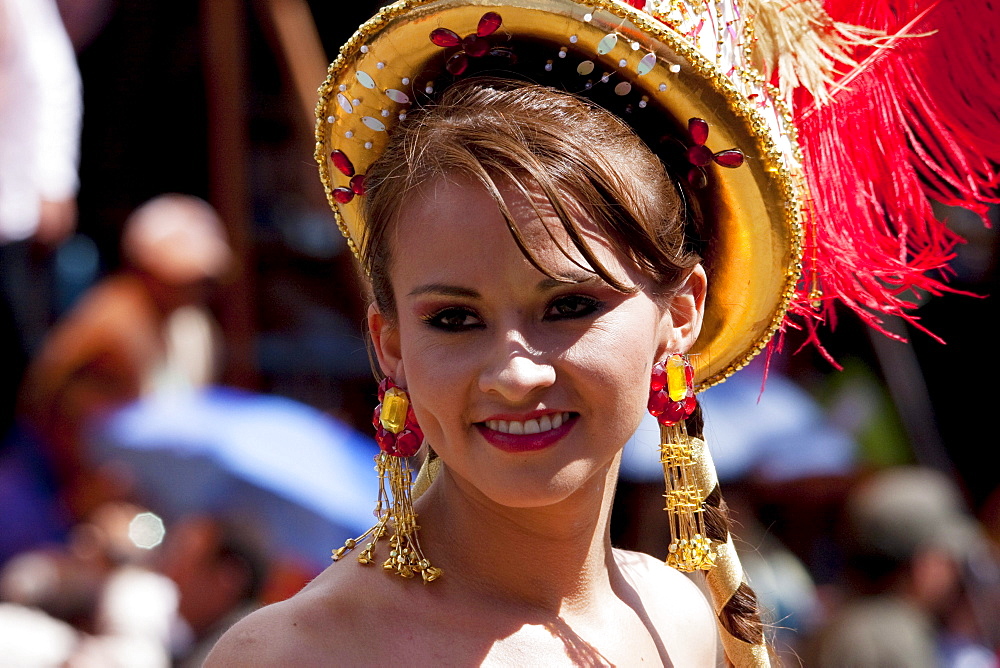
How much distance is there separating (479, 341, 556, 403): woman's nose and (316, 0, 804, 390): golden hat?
45cm

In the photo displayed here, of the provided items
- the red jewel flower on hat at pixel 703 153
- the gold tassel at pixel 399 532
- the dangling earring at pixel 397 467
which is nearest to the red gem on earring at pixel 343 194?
the dangling earring at pixel 397 467

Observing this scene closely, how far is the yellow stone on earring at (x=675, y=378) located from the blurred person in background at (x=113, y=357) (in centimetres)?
257

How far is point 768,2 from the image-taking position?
191 centimetres

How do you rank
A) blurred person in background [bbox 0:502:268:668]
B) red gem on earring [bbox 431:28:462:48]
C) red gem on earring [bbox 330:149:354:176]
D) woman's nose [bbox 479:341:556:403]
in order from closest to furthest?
woman's nose [bbox 479:341:556:403] → red gem on earring [bbox 431:28:462:48] → red gem on earring [bbox 330:149:354:176] → blurred person in background [bbox 0:502:268:668]

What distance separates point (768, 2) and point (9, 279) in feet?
10.7

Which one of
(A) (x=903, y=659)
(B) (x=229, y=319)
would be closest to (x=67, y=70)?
(B) (x=229, y=319)

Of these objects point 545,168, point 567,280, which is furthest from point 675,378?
point 545,168

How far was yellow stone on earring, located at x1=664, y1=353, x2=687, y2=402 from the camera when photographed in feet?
6.03

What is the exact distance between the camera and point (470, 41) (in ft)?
5.59

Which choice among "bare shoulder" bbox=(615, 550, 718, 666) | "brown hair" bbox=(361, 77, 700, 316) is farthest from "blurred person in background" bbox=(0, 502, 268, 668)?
"brown hair" bbox=(361, 77, 700, 316)

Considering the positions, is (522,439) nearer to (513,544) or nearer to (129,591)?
(513,544)

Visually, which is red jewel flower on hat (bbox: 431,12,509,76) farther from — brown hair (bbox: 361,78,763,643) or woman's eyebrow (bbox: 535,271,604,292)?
woman's eyebrow (bbox: 535,271,604,292)

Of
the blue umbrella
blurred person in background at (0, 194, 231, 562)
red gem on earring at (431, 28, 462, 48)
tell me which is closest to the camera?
red gem on earring at (431, 28, 462, 48)

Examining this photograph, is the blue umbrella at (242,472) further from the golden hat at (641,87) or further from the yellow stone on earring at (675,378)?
the yellow stone on earring at (675,378)
